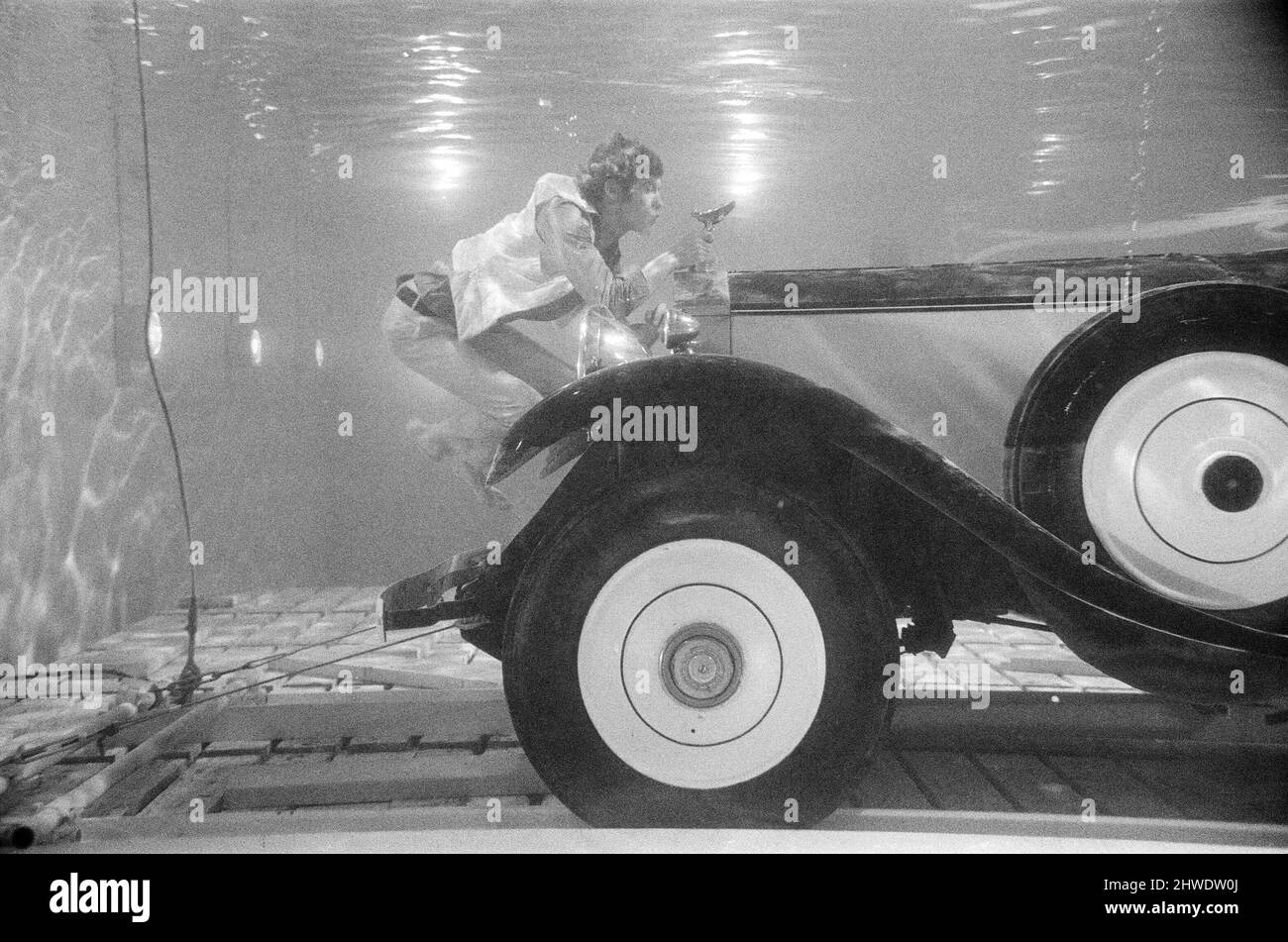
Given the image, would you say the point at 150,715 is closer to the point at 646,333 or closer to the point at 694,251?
the point at 646,333

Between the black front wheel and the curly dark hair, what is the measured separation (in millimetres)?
606

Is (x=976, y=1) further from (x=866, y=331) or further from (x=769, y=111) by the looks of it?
(x=866, y=331)

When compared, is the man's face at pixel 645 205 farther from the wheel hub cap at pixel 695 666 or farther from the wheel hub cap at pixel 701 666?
the wheel hub cap at pixel 701 666

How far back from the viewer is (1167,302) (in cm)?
133

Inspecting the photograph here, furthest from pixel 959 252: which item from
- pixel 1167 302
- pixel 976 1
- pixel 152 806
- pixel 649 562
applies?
pixel 152 806

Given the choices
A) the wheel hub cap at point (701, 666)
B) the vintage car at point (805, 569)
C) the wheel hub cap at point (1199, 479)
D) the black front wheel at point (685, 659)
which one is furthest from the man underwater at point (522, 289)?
the wheel hub cap at point (1199, 479)

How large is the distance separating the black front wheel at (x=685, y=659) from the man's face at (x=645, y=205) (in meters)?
0.52

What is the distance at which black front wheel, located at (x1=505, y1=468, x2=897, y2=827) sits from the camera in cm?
122

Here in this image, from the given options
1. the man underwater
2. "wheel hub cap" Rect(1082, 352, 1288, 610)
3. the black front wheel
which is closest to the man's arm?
the man underwater

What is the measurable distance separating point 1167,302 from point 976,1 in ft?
2.26

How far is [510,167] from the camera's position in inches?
56.6

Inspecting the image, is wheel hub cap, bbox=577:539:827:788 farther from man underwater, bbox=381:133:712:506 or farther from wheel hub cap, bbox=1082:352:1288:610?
wheel hub cap, bbox=1082:352:1288:610

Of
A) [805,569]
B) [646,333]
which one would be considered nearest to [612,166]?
[646,333]

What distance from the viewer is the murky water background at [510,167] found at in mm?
1409
